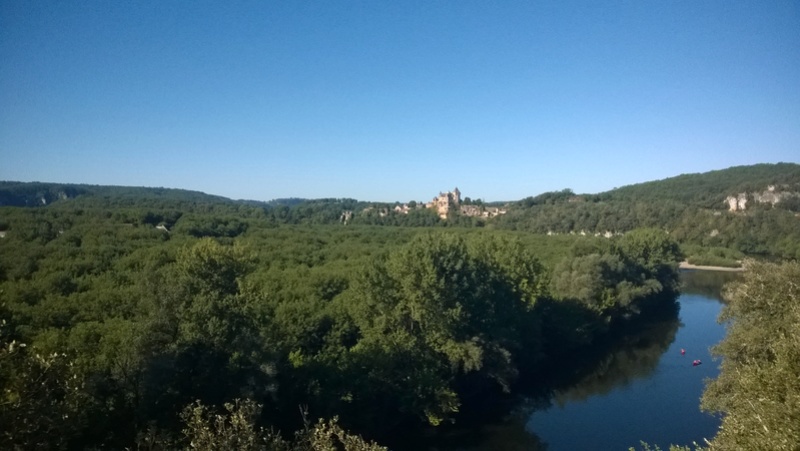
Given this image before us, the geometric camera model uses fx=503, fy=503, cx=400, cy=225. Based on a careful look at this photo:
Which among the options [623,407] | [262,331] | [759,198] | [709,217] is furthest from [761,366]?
[759,198]

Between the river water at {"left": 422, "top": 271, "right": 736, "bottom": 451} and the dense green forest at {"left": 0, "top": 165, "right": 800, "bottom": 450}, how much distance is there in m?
1.99

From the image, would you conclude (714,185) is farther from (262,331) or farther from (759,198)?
(262,331)

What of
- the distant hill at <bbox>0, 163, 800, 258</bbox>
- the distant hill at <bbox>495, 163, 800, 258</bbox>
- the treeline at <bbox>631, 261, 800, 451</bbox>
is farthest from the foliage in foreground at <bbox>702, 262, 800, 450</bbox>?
the distant hill at <bbox>495, 163, 800, 258</bbox>

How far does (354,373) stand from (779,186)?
375ft

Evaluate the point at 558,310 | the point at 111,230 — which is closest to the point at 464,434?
the point at 558,310

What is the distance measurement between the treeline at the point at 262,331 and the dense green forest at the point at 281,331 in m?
0.07

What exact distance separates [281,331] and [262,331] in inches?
118

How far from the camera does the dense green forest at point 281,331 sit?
1071 cm

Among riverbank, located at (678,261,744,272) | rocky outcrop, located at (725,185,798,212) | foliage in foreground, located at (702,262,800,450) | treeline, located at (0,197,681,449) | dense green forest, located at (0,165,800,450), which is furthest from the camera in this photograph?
rocky outcrop, located at (725,185,798,212)

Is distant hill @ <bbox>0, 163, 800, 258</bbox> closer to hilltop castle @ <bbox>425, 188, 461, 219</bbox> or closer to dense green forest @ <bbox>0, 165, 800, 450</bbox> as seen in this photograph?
hilltop castle @ <bbox>425, 188, 461, 219</bbox>

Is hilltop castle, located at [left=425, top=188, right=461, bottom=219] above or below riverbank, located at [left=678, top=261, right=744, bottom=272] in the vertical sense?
above

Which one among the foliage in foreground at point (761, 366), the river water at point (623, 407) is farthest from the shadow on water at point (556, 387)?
the foliage in foreground at point (761, 366)

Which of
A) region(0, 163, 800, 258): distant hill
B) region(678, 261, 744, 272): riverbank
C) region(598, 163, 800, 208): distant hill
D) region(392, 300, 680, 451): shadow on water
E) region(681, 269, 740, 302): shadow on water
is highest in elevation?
region(598, 163, 800, 208): distant hill

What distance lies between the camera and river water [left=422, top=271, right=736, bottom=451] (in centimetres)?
2255
